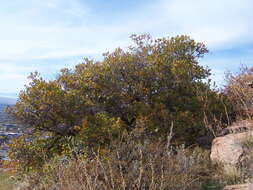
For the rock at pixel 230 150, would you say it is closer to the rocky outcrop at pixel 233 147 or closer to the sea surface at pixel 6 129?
the rocky outcrop at pixel 233 147

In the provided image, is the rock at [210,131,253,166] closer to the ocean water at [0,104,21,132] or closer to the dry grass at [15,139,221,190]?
the dry grass at [15,139,221,190]

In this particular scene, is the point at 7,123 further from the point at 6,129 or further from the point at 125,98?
the point at 125,98

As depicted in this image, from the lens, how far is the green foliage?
21.0 feet

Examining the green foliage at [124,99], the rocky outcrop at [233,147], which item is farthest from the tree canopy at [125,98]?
the rocky outcrop at [233,147]

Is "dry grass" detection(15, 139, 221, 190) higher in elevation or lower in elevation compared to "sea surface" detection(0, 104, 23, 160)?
lower

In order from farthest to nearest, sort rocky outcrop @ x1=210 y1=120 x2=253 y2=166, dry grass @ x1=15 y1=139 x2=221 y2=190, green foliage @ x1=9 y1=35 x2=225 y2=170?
green foliage @ x1=9 y1=35 x2=225 y2=170 < rocky outcrop @ x1=210 y1=120 x2=253 y2=166 < dry grass @ x1=15 y1=139 x2=221 y2=190

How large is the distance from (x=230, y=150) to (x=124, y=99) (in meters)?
2.59

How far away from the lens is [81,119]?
6566 millimetres

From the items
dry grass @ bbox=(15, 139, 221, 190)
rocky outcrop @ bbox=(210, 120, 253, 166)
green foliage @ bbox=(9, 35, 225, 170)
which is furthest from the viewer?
green foliage @ bbox=(9, 35, 225, 170)

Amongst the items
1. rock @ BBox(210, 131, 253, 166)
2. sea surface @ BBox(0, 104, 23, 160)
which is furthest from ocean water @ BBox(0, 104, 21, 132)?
rock @ BBox(210, 131, 253, 166)

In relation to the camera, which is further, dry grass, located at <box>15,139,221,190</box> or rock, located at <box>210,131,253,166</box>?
rock, located at <box>210,131,253,166</box>

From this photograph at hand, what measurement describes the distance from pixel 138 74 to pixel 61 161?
304 centimetres

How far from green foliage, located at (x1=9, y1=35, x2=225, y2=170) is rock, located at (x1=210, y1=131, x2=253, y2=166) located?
106 cm

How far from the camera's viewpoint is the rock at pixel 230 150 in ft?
17.4
